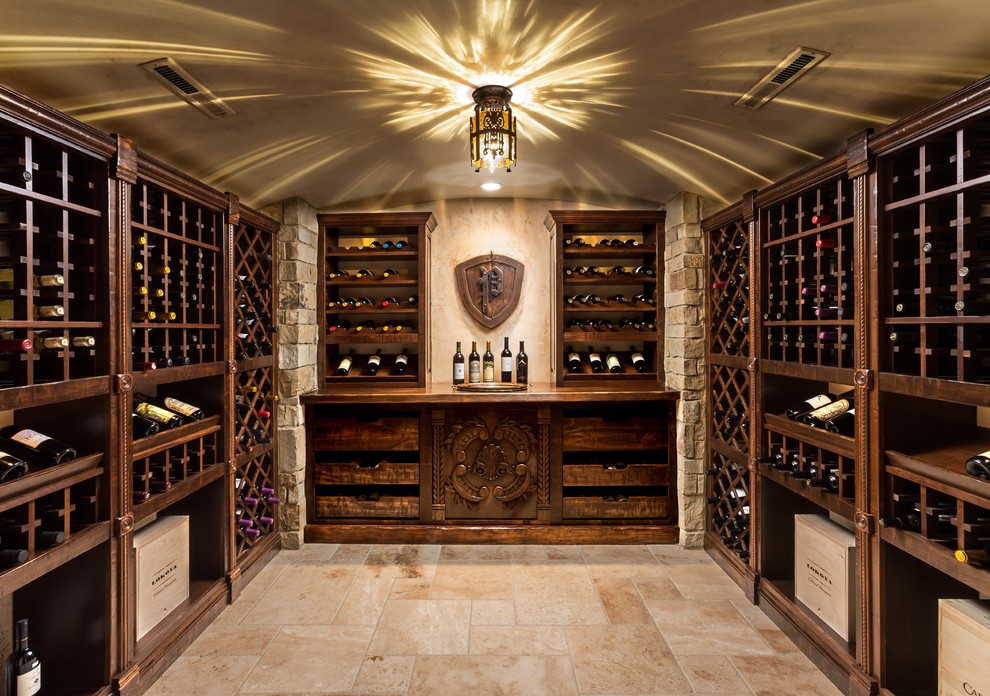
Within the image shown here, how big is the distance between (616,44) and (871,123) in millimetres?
1221

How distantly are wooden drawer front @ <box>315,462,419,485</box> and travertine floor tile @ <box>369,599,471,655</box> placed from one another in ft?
3.25

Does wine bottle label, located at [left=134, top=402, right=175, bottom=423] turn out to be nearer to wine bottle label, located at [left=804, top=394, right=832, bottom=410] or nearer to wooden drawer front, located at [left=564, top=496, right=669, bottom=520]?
wooden drawer front, located at [left=564, top=496, right=669, bottom=520]

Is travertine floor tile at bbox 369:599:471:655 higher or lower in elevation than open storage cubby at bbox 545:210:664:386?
lower

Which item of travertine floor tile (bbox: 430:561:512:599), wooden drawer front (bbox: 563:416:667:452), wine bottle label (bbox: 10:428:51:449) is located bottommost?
travertine floor tile (bbox: 430:561:512:599)

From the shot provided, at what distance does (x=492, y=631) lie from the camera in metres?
2.76

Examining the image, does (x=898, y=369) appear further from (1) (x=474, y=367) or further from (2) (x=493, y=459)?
(1) (x=474, y=367)

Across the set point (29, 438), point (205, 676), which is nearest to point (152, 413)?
point (29, 438)

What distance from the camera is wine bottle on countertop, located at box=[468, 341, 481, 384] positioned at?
4.29 m

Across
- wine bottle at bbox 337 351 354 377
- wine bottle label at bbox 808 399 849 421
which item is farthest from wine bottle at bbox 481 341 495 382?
wine bottle label at bbox 808 399 849 421

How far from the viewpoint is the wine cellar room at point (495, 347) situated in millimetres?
1838

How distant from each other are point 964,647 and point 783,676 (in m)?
0.80

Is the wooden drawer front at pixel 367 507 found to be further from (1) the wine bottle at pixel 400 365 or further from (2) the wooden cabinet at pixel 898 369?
(2) the wooden cabinet at pixel 898 369

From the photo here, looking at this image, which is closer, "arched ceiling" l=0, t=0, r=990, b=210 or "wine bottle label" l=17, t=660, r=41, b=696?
"arched ceiling" l=0, t=0, r=990, b=210

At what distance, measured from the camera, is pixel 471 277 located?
14.6 ft
